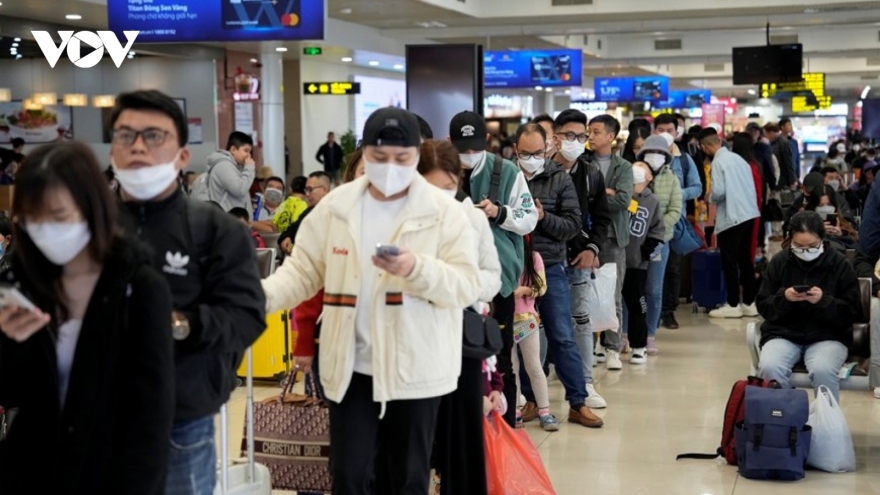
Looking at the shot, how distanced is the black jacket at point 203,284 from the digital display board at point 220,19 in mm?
7932

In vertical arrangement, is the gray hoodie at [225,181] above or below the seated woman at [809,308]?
above

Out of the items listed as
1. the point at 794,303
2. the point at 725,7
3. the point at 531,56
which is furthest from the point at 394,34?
the point at 794,303

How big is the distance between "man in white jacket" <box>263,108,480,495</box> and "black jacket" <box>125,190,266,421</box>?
90 centimetres

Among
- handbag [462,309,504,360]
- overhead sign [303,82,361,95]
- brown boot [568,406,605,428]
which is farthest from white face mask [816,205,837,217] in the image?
overhead sign [303,82,361,95]

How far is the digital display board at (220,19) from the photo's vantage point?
11.0m

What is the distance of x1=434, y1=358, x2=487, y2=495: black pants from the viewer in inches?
198

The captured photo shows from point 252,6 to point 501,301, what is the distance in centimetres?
547

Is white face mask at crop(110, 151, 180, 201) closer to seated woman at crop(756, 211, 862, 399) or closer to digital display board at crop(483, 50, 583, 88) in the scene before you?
seated woman at crop(756, 211, 862, 399)

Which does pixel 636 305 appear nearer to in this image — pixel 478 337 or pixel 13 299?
pixel 478 337

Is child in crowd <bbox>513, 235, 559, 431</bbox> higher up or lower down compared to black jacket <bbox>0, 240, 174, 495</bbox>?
lower down

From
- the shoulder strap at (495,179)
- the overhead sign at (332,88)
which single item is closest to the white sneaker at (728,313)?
the shoulder strap at (495,179)

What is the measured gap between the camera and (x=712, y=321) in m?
12.6

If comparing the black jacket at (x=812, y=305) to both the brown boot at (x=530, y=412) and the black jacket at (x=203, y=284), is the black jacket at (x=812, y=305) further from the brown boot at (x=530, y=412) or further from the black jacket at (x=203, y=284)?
the black jacket at (x=203, y=284)

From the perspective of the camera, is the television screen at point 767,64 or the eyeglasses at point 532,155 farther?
the television screen at point 767,64
